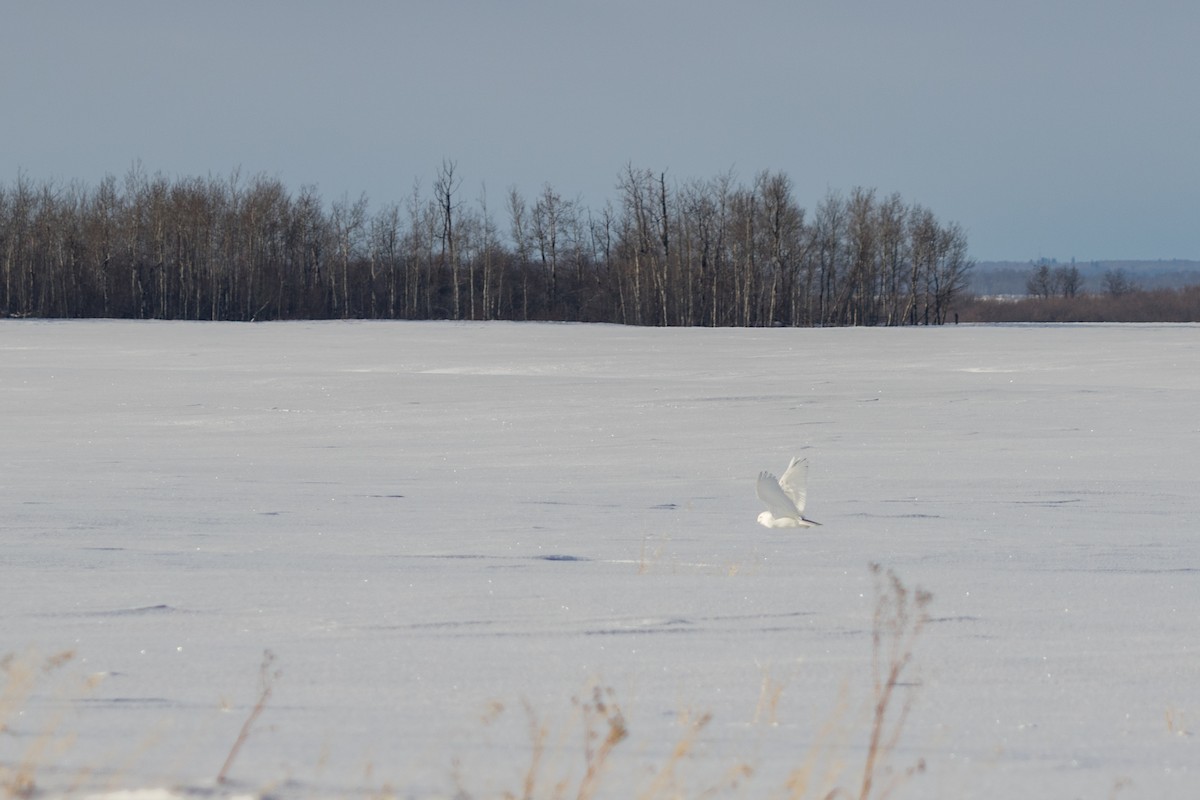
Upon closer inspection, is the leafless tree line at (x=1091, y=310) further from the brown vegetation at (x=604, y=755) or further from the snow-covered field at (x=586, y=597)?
the brown vegetation at (x=604, y=755)

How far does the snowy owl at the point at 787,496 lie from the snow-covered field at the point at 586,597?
0.68ft

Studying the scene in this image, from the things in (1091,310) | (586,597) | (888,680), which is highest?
(1091,310)

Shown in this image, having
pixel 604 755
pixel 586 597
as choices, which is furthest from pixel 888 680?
pixel 586 597

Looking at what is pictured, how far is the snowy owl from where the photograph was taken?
18.0 feet

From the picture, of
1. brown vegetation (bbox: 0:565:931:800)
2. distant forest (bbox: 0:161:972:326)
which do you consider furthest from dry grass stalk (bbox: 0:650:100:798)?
distant forest (bbox: 0:161:972:326)

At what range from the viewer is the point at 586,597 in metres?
4.10

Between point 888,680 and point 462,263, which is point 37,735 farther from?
point 462,263

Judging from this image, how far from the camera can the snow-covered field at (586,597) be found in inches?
96.5

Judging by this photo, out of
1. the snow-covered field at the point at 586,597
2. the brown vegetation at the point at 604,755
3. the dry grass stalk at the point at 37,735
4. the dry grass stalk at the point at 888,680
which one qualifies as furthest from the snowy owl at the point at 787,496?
the dry grass stalk at the point at 37,735

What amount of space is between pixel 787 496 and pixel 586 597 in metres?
1.87

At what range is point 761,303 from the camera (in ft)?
180

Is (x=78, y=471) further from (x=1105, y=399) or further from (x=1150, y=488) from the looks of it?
(x=1105, y=399)

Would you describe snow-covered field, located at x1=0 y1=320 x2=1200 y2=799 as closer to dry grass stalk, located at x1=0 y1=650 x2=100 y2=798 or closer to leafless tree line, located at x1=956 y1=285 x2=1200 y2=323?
dry grass stalk, located at x1=0 y1=650 x2=100 y2=798

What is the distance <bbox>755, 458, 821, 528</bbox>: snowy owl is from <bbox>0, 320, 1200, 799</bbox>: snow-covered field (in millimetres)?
208
